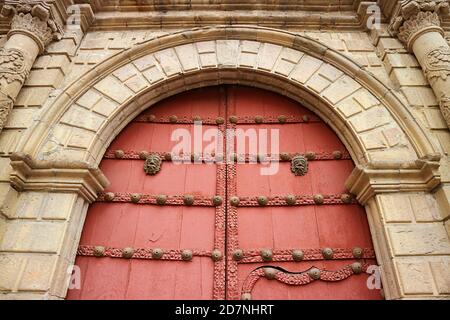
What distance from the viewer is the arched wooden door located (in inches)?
91.8

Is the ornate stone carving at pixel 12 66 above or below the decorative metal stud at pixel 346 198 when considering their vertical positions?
above

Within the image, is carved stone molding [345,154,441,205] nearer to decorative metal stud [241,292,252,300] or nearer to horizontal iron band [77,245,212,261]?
decorative metal stud [241,292,252,300]

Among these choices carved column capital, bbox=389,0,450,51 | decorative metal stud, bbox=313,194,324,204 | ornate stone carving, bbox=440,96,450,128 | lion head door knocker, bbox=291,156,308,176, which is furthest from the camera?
carved column capital, bbox=389,0,450,51

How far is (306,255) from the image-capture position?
95.1 inches

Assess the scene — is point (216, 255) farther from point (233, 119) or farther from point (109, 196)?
point (233, 119)

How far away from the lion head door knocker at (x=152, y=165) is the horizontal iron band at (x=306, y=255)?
986 mm

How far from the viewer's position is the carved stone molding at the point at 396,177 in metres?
2.34

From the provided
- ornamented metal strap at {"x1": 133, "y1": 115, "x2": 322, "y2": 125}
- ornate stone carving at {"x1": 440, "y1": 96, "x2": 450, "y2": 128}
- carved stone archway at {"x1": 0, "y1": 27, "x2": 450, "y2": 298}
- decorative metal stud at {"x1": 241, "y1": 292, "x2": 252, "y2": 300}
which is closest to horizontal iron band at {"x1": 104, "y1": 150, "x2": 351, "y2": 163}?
carved stone archway at {"x1": 0, "y1": 27, "x2": 450, "y2": 298}

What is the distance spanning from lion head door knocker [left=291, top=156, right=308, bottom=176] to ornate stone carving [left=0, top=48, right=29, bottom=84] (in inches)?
92.3

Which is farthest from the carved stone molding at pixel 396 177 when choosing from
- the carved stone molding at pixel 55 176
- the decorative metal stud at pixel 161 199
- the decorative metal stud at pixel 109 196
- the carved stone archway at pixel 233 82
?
the carved stone molding at pixel 55 176

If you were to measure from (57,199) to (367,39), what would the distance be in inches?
122

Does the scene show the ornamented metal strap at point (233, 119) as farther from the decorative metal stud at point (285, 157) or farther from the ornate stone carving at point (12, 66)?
the ornate stone carving at point (12, 66)
